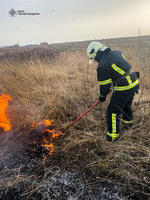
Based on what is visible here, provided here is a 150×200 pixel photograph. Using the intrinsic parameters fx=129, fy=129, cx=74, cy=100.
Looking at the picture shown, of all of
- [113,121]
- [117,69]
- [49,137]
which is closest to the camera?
[117,69]

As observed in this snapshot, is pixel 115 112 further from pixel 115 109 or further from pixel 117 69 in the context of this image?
pixel 117 69

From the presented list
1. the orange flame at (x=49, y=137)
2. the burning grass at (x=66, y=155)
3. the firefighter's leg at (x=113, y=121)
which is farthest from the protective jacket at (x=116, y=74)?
the orange flame at (x=49, y=137)

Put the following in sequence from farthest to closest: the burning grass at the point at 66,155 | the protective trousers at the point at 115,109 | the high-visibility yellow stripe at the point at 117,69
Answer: the protective trousers at the point at 115,109
the high-visibility yellow stripe at the point at 117,69
the burning grass at the point at 66,155

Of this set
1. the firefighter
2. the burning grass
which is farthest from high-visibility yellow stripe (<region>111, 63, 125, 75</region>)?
the burning grass

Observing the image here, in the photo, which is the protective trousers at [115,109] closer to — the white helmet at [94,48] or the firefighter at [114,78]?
the firefighter at [114,78]

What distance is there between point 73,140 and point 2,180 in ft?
4.32

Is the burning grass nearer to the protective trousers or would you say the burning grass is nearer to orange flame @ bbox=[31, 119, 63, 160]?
orange flame @ bbox=[31, 119, 63, 160]

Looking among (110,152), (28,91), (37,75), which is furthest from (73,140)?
(37,75)

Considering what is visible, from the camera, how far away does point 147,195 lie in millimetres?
1677

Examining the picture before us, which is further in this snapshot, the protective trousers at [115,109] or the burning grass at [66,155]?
the protective trousers at [115,109]

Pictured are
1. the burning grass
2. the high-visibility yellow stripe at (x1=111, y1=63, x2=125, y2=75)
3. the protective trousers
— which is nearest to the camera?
the burning grass

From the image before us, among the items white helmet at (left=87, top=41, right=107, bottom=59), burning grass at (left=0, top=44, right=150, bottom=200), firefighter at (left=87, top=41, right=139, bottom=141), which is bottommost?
burning grass at (left=0, top=44, right=150, bottom=200)

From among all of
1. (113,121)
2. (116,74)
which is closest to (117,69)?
(116,74)

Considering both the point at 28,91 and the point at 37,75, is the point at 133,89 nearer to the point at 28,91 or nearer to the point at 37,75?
the point at 28,91
